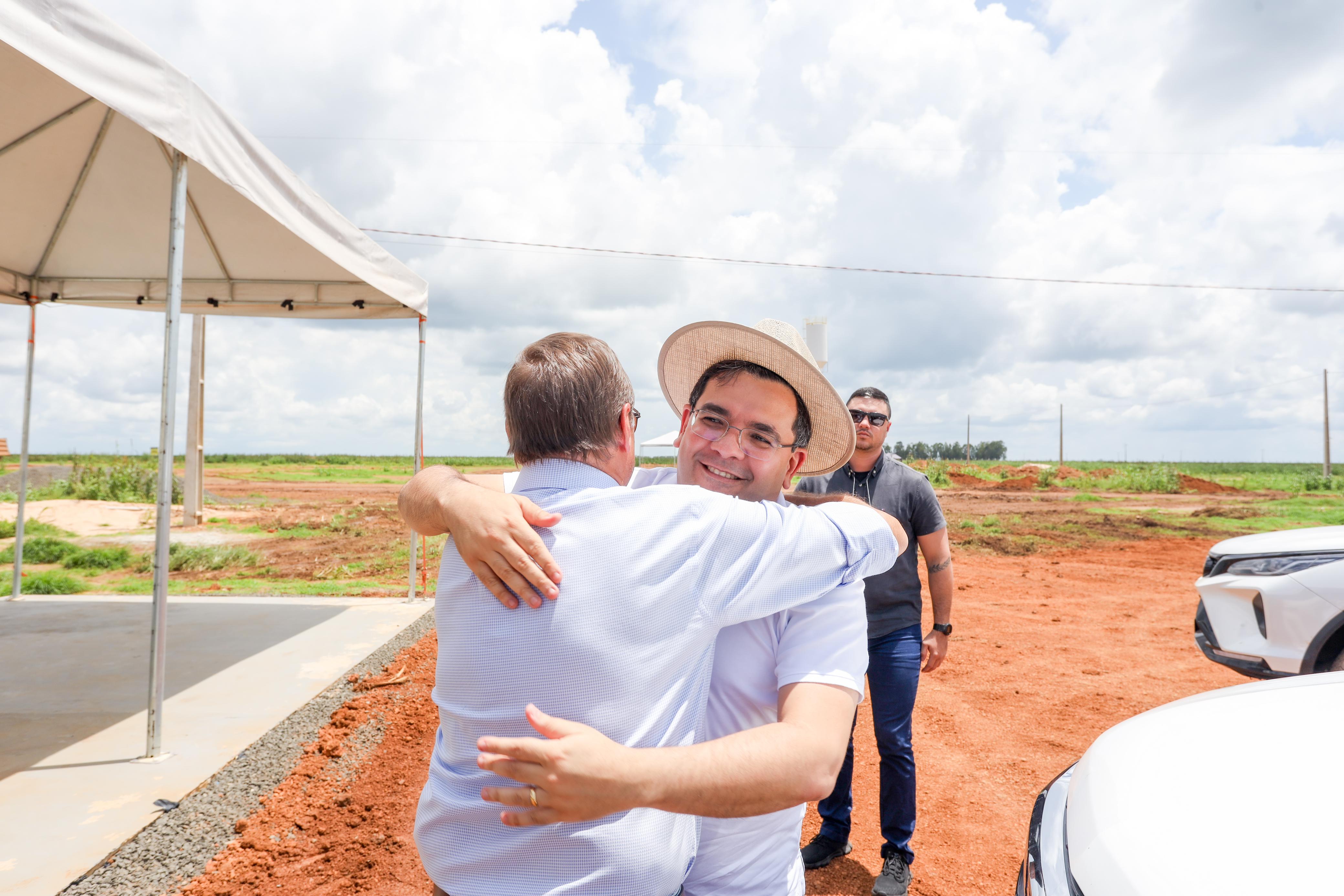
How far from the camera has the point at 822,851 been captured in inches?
129

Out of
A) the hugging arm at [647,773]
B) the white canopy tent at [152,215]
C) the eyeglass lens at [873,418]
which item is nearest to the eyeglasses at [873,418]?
the eyeglass lens at [873,418]

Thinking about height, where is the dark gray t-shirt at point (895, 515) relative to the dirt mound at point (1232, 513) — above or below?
above

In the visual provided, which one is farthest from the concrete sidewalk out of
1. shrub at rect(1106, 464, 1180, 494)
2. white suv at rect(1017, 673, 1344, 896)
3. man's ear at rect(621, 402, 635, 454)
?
shrub at rect(1106, 464, 1180, 494)

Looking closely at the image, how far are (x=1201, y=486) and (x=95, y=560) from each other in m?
40.1

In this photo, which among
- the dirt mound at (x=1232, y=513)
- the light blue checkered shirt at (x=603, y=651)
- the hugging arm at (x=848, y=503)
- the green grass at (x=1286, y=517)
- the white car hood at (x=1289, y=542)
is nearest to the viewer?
the light blue checkered shirt at (x=603, y=651)

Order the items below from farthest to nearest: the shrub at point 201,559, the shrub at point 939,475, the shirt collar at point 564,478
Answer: the shrub at point 939,475, the shrub at point 201,559, the shirt collar at point 564,478

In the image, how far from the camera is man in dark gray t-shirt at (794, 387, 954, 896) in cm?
303

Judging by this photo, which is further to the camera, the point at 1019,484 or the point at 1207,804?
the point at 1019,484

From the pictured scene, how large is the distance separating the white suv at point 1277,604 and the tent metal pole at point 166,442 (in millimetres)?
5899

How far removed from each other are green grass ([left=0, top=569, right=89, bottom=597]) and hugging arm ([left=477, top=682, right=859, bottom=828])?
34.3ft

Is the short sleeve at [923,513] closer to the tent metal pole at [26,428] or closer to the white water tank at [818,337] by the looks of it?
the white water tank at [818,337]

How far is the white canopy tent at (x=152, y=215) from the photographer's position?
9.56ft

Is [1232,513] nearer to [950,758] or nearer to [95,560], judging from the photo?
[950,758]

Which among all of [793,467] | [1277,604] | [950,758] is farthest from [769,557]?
[1277,604]
